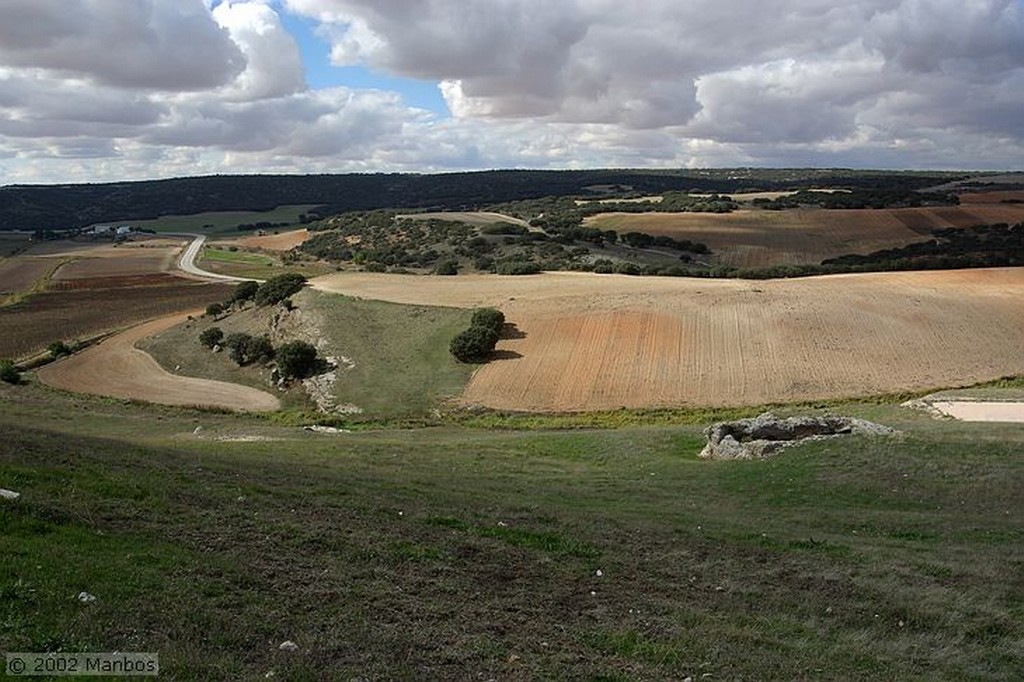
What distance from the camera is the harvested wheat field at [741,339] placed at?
45062mm

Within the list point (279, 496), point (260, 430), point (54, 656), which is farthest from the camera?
point (260, 430)

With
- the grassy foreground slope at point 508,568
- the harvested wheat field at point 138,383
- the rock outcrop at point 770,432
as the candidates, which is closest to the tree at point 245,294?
the harvested wheat field at point 138,383

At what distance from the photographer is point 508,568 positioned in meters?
12.9

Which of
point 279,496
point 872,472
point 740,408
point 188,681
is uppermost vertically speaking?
point 188,681

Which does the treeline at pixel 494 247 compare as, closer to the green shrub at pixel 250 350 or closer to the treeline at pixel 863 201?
the green shrub at pixel 250 350

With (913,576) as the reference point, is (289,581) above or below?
above

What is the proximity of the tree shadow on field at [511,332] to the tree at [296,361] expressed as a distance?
1338 cm

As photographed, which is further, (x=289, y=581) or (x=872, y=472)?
(x=872, y=472)

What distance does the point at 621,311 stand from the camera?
57.3 metres

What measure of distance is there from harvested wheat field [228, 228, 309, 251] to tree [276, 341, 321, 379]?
318ft

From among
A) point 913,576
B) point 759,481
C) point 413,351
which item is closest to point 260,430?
point 413,351

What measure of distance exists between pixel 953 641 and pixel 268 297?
65826mm

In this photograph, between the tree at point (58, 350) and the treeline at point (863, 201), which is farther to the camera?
the treeline at point (863, 201)

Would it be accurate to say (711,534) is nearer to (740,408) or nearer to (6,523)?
(6,523)
